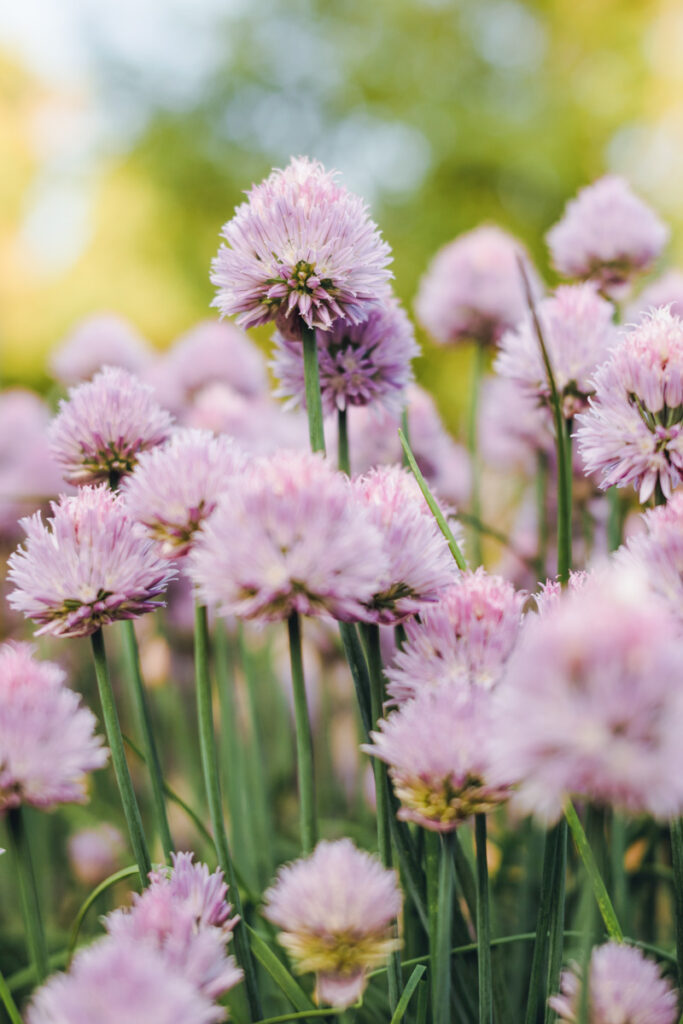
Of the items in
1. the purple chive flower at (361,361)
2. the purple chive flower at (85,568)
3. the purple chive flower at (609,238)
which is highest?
the purple chive flower at (609,238)

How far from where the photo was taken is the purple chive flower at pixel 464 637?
0.44 m

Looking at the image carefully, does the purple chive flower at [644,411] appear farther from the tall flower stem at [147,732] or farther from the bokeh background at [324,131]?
the bokeh background at [324,131]

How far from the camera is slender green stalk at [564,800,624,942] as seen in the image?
0.37m

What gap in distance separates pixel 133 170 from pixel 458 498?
5.42m

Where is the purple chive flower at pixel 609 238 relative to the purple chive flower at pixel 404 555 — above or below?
above

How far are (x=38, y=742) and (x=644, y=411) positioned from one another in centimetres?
38

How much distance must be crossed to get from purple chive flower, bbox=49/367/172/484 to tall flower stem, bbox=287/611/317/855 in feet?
0.80

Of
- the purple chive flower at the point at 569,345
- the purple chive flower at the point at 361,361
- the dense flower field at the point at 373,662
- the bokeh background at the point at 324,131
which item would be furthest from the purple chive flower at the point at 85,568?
the bokeh background at the point at 324,131

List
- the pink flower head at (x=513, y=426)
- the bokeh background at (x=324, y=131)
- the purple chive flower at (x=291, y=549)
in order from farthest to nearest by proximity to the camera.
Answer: the bokeh background at (x=324, y=131)
the pink flower head at (x=513, y=426)
the purple chive flower at (x=291, y=549)

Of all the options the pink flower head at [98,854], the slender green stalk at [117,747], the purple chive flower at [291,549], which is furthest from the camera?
the pink flower head at [98,854]

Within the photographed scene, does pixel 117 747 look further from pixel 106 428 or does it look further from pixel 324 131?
pixel 324 131

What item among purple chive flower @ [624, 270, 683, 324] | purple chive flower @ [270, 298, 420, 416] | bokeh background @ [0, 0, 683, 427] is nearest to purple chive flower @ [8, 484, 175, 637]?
purple chive flower @ [270, 298, 420, 416]

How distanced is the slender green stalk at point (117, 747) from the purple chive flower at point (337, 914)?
152 mm

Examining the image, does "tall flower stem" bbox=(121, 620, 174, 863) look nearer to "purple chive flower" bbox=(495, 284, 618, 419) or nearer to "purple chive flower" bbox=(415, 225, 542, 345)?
"purple chive flower" bbox=(495, 284, 618, 419)
